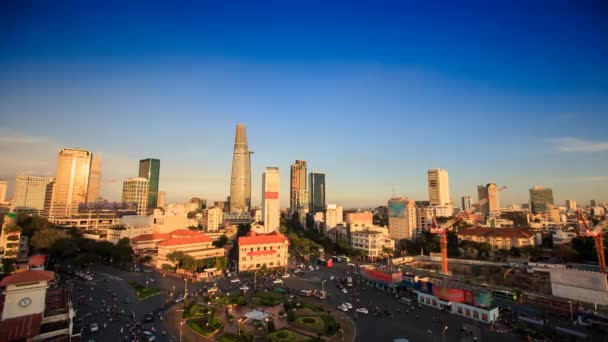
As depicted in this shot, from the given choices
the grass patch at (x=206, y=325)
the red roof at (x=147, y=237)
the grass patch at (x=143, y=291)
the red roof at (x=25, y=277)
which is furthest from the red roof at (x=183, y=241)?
the red roof at (x=25, y=277)

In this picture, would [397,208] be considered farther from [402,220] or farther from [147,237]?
[147,237]

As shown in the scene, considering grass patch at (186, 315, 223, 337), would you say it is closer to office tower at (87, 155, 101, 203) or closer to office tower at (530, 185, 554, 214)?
office tower at (87, 155, 101, 203)

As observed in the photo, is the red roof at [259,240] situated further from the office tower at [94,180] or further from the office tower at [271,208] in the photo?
the office tower at [94,180]

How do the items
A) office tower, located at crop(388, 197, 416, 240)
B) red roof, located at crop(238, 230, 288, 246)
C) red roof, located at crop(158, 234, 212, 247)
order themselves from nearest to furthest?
red roof, located at crop(238, 230, 288, 246) → red roof, located at crop(158, 234, 212, 247) → office tower, located at crop(388, 197, 416, 240)

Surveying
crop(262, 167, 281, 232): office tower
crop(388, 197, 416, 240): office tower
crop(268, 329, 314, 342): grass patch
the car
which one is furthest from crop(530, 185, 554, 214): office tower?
the car

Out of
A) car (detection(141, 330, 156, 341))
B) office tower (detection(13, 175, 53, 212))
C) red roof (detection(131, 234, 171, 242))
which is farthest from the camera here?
office tower (detection(13, 175, 53, 212))

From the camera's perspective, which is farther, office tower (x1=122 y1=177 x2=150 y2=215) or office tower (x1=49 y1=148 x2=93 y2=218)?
office tower (x1=122 y1=177 x2=150 y2=215)

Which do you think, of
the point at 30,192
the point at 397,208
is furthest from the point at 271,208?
the point at 30,192

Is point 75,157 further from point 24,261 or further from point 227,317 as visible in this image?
point 227,317
